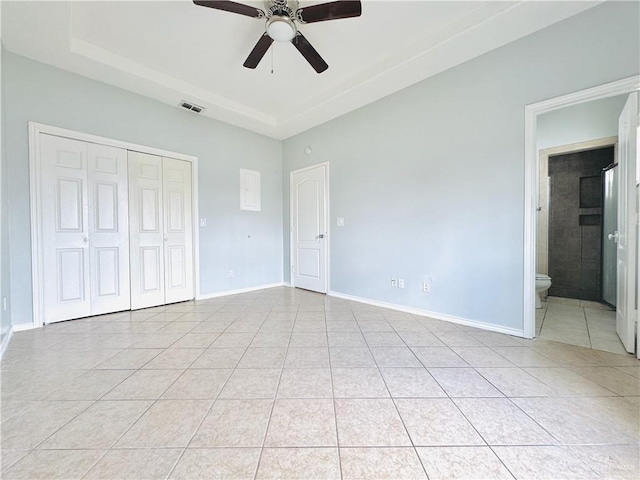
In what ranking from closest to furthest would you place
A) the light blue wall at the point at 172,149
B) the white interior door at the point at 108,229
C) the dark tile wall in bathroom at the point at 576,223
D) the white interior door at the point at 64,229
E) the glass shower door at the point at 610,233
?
A: 1. the light blue wall at the point at 172,149
2. the white interior door at the point at 64,229
3. the white interior door at the point at 108,229
4. the glass shower door at the point at 610,233
5. the dark tile wall in bathroom at the point at 576,223

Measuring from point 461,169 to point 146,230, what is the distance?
397 centimetres

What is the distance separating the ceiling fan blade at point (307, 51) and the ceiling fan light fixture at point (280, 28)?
2.5 inches

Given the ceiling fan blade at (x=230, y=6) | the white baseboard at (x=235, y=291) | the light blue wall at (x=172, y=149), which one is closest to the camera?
the ceiling fan blade at (x=230, y=6)

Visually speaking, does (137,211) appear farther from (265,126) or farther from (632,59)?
(632,59)

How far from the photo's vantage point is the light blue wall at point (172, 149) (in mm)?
2613

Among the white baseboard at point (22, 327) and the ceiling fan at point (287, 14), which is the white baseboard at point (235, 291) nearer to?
the white baseboard at point (22, 327)

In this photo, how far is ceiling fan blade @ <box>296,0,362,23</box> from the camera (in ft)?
6.39

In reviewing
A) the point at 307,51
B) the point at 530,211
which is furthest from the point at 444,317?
the point at 307,51

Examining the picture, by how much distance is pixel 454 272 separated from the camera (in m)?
2.86

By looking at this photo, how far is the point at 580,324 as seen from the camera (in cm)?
278

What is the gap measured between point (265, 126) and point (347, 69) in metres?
1.78

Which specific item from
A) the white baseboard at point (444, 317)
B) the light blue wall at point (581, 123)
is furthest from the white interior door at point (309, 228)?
the light blue wall at point (581, 123)

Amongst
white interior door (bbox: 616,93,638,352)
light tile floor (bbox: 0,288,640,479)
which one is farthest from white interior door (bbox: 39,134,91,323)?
white interior door (bbox: 616,93,638,352)

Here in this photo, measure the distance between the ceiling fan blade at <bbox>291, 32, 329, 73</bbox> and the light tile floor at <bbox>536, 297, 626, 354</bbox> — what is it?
340 centimetres
